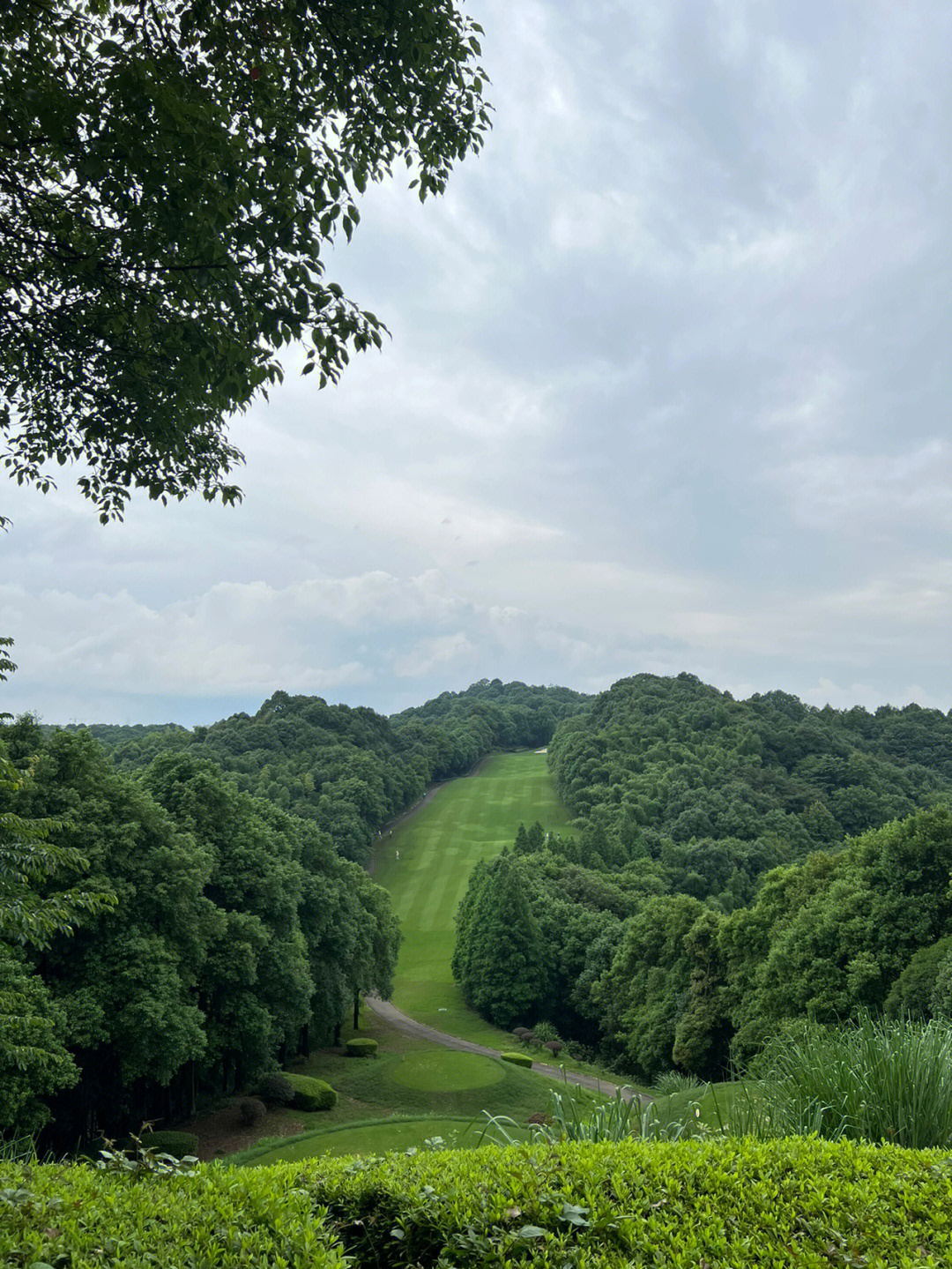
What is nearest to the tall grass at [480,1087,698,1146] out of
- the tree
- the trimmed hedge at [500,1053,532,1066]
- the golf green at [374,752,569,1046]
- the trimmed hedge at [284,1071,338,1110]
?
the tree

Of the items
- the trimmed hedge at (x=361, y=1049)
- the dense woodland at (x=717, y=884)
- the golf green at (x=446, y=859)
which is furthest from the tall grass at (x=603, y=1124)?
the golf green at (x=446, y=859)

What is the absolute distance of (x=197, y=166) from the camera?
3.55m

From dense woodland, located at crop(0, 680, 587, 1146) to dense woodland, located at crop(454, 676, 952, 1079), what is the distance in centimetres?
1183

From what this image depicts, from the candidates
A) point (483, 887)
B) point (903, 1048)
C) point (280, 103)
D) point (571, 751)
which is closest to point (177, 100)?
point (280, 103)

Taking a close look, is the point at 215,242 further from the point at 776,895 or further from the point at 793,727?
the point at 793,727

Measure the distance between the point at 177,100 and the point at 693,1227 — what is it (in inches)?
223

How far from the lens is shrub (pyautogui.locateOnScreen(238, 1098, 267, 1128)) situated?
70.7ft

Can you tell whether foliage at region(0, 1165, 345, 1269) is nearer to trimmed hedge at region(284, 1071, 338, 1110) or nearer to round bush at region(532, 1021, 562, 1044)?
trimmed hedge at region(284, 1071, 338, 1110)

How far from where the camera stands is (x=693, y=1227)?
3391 millimetres

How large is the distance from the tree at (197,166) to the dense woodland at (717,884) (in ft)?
58.4

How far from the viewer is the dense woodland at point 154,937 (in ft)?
45.0

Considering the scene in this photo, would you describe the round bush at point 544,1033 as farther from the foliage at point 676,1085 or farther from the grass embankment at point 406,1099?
the foliage at point 676,1085

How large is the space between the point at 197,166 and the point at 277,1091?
84.7ft

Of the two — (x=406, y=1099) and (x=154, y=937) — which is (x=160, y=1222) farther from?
(x=406, y=1099)
